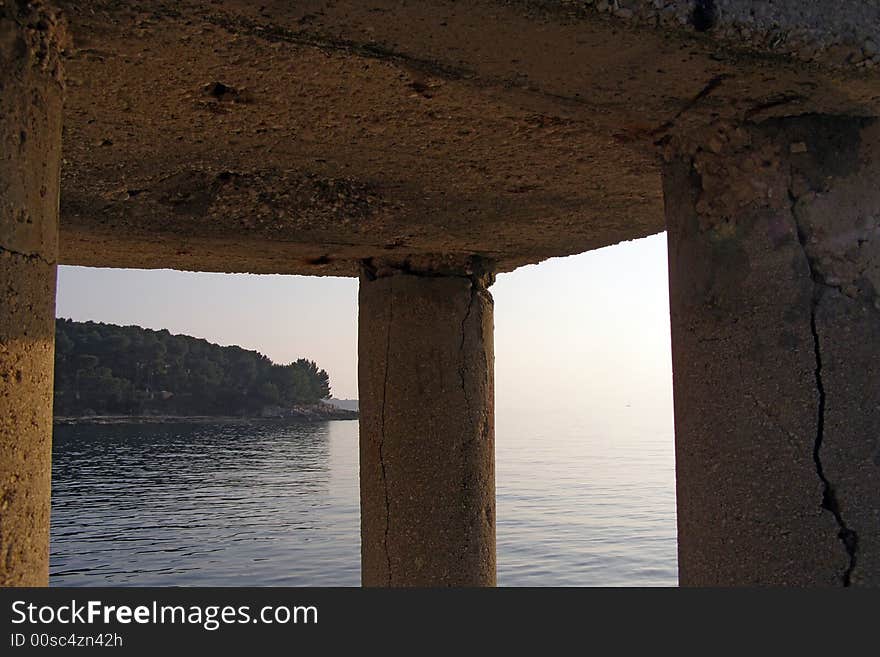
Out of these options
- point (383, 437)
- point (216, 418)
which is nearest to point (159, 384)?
point (216, 418)

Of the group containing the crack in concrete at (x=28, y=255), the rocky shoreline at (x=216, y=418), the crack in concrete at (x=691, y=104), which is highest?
the crack in concrete at (x=691, y=104)

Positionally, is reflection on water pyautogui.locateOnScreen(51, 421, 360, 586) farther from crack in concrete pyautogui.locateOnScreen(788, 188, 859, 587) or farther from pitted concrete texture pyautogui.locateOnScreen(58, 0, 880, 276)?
crack in concrete pyautogui.locateOnScreen(788, 188, 859, 587)

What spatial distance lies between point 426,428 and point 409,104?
254 centimetres

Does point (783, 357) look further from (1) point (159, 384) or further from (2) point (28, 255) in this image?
(1) point (159, 384)

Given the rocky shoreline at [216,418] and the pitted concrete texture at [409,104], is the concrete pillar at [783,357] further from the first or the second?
the rocky shoreline at [216,418]

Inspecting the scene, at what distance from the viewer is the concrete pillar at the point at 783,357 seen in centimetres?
266

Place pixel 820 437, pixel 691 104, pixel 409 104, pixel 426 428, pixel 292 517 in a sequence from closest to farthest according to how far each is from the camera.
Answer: pixel 820 437
pixel 691 104
pixel 409 104
pixel 426 428
pixel 292 517

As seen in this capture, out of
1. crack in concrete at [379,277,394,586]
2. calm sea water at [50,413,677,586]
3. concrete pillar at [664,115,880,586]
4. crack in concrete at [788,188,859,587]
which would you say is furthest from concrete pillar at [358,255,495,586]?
calm sea water at [50,413,677,586]

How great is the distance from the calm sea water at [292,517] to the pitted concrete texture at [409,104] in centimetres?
1659

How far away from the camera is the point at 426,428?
5.27 meters

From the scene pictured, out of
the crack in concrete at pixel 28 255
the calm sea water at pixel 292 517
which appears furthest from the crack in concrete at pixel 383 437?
the calm sea water at pixel 292 517

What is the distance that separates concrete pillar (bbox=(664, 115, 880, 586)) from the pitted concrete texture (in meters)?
0.17

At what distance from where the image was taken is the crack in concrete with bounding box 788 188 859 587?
2619 mm

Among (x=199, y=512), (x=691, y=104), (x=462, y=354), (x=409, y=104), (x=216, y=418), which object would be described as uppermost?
(x=409, y=104)
